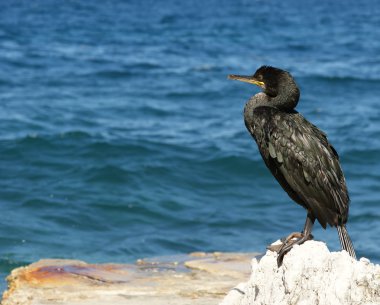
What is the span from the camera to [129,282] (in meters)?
8.39

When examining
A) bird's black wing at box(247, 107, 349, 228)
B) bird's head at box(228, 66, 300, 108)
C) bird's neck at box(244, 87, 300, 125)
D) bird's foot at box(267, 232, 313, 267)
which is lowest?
bird's foot at box(267, 232, 313, 267)

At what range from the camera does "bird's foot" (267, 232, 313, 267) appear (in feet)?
19.5

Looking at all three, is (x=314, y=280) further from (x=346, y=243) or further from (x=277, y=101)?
(x=277, y=101)

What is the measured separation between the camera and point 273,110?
6688 mm

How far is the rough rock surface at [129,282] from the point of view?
7734mm

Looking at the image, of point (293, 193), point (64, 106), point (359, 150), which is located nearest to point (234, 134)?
point (359, 150)

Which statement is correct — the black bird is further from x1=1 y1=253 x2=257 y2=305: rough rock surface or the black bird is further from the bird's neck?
x1=1 y1=253 x2=257 y2=305: rough rock surface

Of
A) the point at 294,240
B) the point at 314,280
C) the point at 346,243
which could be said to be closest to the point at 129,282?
the point at 294,240

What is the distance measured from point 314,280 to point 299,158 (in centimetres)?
125

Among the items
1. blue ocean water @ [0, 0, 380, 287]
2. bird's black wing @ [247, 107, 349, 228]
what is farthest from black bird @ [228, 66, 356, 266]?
blue ocean water @ [0, 0, 380, 287]

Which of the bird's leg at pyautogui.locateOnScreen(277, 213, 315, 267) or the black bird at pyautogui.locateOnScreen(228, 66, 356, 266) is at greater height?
the black bird at pyautogui.locateOnScreen(228, 66, 356, 266)

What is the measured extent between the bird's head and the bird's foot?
3.29ft

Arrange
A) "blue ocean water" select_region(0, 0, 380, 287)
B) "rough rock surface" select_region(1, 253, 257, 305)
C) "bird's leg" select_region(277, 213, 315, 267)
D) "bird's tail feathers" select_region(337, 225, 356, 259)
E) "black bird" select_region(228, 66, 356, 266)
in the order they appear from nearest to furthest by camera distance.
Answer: "bird's leg" select_region(277, 213, 315, 267), "bird's tail feathers" select_region(337, 225, 356, 259), "black bird" select_region(228, 66, 356, 266), "rough rock surface" select_region(1, 253, 257, 305), "blue ocean water" select_region(0, 0, 380, 287)

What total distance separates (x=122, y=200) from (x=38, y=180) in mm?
1517
